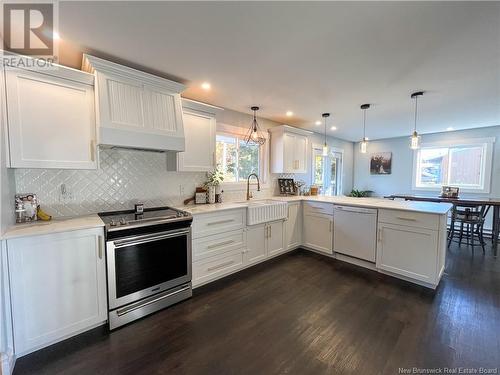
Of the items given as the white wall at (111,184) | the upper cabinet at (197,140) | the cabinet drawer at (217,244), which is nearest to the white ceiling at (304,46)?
the upper cabinet at (197,140)

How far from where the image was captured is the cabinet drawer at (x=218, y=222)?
2.54m

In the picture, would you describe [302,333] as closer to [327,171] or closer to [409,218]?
[409,218]

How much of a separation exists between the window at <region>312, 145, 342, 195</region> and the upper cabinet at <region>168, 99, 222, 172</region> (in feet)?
10.3

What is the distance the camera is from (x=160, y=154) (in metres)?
2.84

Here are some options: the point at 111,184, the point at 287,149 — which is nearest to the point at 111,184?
the point at 111,184

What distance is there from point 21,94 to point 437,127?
22.2 ft

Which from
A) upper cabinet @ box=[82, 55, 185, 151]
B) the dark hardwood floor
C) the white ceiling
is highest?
the white ceiling

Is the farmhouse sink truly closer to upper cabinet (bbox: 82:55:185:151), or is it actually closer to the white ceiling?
upper cabinet (bbox: 82:55:185:151)

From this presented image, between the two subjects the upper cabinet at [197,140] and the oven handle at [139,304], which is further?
the upper cabinet at [197,140]

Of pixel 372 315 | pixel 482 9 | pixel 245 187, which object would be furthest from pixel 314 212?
pixel 482 9

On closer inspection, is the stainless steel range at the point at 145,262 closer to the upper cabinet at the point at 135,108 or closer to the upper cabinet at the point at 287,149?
the upper cabinet at the point at 135,108

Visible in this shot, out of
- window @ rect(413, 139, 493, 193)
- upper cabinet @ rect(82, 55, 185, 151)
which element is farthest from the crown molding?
window @ rect(413, 139, 493, 193)

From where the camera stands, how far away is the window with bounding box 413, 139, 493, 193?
4.90 metres

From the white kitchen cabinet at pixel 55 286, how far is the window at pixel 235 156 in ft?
7.04
